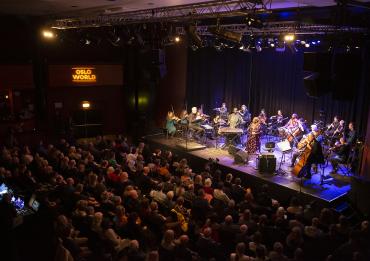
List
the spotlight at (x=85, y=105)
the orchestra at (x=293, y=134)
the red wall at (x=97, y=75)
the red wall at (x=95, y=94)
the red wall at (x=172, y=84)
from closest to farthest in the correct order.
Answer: the orchestra at (x=293, y=134)
the red wall at (x=97, y=75)
the red wall at (x=95, y=94)
the spotlight at (x=85, y=105)
the red wall at (x=172, y=84)

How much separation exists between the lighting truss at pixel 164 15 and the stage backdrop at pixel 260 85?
6.16 metres

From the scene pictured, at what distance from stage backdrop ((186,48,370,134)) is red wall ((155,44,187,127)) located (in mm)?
464

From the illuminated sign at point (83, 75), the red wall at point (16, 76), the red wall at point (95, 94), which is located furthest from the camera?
the illuminated sign at point (83, 75)

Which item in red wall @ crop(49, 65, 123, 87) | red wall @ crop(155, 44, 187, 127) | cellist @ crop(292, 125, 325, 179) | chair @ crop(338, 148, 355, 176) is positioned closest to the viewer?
cellist @ crop(292, 125, 325, 179)

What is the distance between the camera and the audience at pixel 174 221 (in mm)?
6387

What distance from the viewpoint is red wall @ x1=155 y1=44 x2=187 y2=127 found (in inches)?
688

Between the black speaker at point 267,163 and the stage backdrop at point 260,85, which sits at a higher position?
the stage backdrop at point 260,85

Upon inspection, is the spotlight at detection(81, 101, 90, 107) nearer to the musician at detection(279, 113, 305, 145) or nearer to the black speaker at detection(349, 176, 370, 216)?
Answer: the musician at detection(279, 113, 305, 145)

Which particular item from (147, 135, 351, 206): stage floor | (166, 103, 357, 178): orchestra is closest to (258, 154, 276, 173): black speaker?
(147, 135, 351, 206): stage floor

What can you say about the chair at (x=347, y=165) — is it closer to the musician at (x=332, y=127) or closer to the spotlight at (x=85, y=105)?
the musician at (x=332, y=127)

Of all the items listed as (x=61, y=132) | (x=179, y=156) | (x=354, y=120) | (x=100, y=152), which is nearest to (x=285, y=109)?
(x=354, y=120)

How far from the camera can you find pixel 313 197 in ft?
31.0

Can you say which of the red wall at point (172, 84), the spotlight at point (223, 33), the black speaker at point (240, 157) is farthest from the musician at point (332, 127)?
the red wall at point (172, 84)

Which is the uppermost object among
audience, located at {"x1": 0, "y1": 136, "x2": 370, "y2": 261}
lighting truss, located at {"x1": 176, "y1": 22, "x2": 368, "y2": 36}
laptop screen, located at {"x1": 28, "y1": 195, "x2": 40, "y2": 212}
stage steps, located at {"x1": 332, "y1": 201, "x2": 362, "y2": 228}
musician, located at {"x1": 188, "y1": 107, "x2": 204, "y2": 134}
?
lighting truss, located at {"x1": 176, "y1": 22, "x2": 368, "y2": 36}
